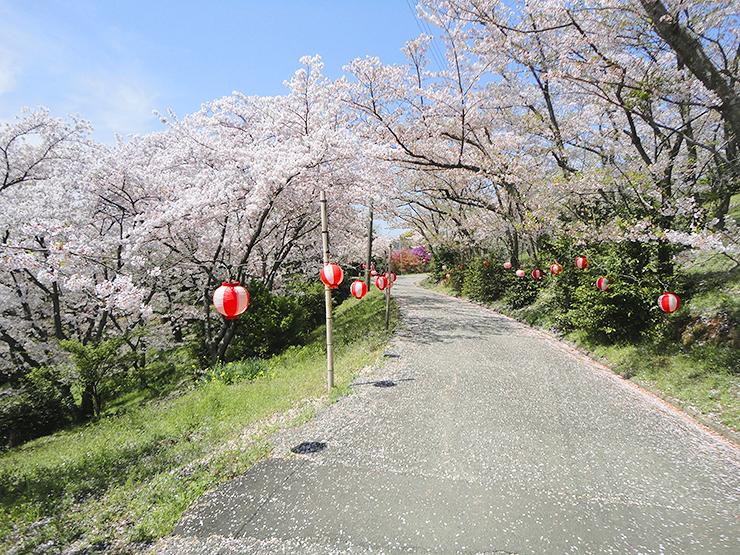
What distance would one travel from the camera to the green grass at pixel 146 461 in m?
3.07

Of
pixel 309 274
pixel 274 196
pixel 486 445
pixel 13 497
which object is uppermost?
pixel 274 196

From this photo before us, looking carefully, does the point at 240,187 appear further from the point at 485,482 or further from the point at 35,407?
the point at 485,482

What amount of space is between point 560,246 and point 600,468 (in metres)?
7.25

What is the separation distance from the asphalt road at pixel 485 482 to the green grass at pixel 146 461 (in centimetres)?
36

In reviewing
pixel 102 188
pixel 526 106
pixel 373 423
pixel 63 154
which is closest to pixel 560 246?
pixel 526 106

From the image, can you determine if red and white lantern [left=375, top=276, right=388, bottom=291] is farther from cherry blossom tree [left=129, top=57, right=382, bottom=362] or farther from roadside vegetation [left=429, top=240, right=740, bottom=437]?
roadside vegetation [left=429, top=240, right=740, bottom=437]

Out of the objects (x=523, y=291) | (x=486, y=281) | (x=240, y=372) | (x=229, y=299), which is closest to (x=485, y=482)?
(x=229, y=299)

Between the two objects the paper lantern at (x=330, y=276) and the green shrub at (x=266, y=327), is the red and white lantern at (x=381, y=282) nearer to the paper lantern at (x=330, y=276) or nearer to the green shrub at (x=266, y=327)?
the green shrub at (x=266, y=327)

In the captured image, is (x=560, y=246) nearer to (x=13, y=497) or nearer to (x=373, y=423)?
(x=373, y=423)

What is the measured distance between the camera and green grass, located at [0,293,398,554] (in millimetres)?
3066

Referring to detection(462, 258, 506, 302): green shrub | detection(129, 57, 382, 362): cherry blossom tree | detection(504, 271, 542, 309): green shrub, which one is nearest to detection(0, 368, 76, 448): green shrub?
detection(129, 57, 382, 362): cherry blossom tree

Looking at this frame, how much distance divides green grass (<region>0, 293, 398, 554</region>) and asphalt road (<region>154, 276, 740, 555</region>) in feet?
1.18

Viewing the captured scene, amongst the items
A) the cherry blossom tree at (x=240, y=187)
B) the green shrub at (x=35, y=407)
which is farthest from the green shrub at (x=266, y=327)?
the green shrub at (x=35, y=407)

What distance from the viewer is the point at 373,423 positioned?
188 inches
